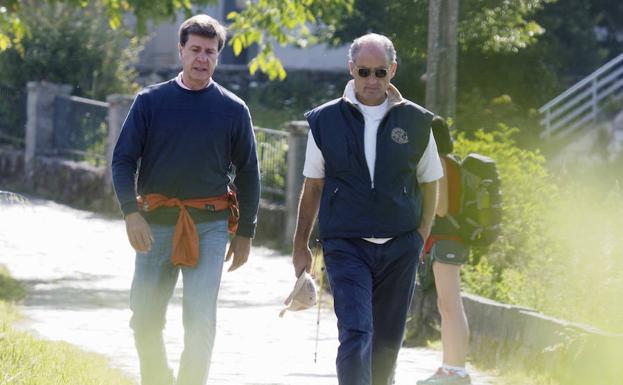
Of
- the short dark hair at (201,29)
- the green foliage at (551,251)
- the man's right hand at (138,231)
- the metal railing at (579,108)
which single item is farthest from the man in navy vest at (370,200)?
the metal railing at (579,108)

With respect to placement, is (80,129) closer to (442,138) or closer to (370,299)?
(442,138)

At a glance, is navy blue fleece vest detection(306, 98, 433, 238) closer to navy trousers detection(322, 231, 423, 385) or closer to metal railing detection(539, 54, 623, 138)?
navy trousers detection(322, 231, 423, 385)

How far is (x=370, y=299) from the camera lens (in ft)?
23.2

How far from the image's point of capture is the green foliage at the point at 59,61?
28844mm

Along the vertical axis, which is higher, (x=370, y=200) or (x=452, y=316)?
(x=370, y=200)

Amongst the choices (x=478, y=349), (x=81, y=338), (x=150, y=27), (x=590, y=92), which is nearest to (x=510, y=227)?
(x=478, y=349)

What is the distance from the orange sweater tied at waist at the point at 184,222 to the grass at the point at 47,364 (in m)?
1.41

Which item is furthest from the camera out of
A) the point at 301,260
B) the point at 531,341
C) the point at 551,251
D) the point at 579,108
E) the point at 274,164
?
the point at 579,108

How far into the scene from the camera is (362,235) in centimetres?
706

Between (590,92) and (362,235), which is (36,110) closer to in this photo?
(590,92)

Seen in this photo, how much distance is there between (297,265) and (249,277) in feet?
30.1

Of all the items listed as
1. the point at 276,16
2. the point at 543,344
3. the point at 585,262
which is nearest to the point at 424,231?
the point at 543,344

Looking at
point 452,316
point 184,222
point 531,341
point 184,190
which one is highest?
point 184,190

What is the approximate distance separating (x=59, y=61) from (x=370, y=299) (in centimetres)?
2247
